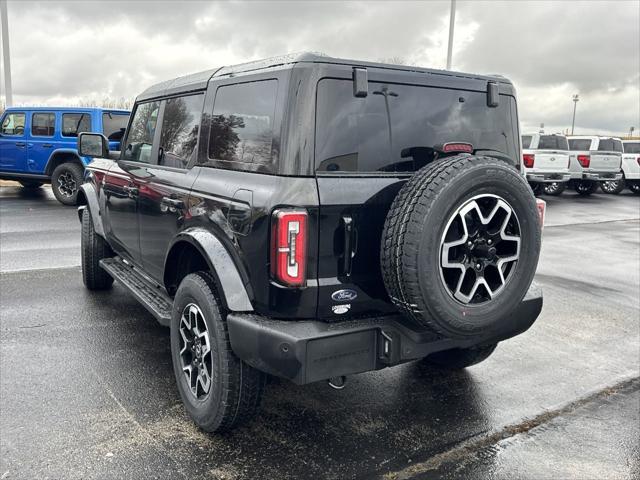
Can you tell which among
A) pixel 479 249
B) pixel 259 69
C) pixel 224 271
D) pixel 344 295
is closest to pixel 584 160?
pixel 479 249

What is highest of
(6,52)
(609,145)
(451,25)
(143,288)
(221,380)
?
(451,25)

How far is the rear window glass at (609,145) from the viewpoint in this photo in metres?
19.3

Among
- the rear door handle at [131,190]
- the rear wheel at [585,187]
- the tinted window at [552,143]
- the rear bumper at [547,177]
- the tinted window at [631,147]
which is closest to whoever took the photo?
the rear door handle at [131,190]

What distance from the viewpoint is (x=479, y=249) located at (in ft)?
8.90

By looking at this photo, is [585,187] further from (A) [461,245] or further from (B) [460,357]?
(A) [461,245]

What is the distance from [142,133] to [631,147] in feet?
69.0

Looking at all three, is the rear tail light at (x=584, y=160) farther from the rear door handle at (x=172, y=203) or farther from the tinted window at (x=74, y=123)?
the rear door handle at (x=172, y=203)

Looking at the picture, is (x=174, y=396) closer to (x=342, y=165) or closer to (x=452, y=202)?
(x=342, y=165)

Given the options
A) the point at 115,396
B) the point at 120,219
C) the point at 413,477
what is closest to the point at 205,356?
the point at 115,396

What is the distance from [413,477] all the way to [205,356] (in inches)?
48.5

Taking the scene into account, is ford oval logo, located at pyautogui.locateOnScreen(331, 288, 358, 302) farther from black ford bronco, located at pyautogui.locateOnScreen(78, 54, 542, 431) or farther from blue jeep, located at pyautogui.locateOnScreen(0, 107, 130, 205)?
blue jeep, located at pyautogui.locateOnScreen(0, 107, 130, 205)

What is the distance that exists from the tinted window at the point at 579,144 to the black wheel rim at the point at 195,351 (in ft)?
63.1

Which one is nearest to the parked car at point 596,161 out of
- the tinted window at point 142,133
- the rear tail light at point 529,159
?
the rear tail light at point 529,159

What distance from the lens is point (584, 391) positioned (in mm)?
3859
